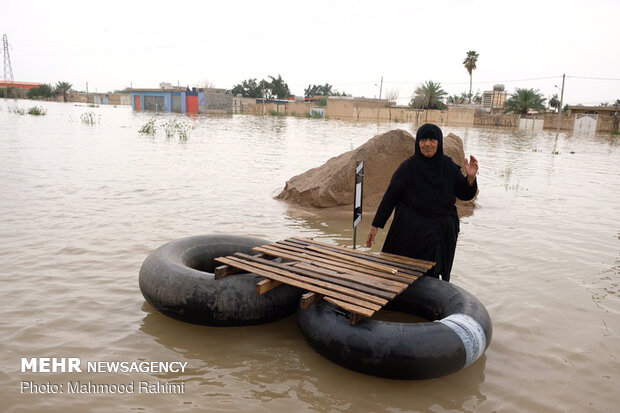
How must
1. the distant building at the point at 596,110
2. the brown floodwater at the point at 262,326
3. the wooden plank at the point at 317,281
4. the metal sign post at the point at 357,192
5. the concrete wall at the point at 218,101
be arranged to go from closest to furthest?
1. the brown floodwater at the point at 262,326
2. the wooden plank at the point at 317,281
3. the metal sign post at the point at 357,192
4. the distant building at the point at 596,110
5. the concrete wall at the point at 218,101

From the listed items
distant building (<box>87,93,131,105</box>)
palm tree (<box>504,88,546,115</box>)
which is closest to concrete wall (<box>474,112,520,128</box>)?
palm tree (<box>504,88,546,115</box>)

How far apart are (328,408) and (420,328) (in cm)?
86

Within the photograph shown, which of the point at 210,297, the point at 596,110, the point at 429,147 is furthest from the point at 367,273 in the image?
the point at 596,110

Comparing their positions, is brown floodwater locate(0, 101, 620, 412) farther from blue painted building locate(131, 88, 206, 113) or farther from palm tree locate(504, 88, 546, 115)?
blue painted building locate(131, 88, 206, 113)

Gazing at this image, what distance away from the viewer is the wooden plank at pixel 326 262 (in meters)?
3.93

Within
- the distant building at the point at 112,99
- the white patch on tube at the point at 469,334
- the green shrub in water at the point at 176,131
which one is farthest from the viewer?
the distant building at the point at 112,99

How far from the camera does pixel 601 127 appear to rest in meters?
41.5

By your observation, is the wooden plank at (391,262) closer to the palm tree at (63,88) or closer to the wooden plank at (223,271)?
the wooden plank at (223,271)

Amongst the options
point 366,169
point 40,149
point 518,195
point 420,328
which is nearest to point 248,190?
point 366,169

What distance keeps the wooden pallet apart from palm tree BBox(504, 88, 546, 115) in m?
52.0

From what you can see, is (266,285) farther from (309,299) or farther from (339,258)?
(339,258)

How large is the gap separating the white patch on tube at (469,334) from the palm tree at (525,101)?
173 feet

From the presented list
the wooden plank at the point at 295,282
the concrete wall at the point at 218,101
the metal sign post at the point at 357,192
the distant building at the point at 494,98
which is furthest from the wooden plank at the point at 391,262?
the concrete wall at the point at 218,101

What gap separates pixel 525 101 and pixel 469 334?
174 feet
